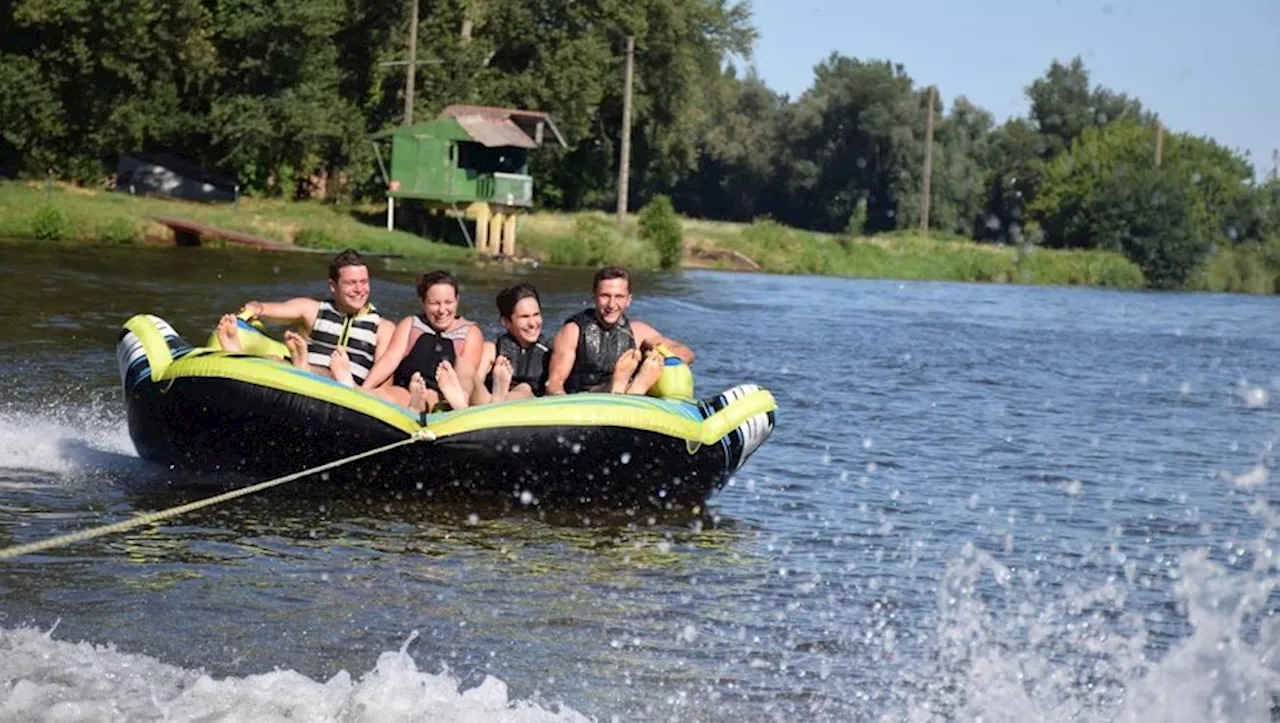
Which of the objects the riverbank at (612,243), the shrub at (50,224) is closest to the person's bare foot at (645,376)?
the riverbank at (612,243)

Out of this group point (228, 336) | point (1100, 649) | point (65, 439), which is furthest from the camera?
point (65, 439)

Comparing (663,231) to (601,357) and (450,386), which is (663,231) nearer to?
(601,357)

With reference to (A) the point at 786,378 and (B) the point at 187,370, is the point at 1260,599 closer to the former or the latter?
(B) the point at 187,370

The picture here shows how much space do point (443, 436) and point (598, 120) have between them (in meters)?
46.9

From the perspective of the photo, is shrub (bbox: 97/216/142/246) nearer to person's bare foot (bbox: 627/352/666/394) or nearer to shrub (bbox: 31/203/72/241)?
shrub (bbox: 31/203/72/241)

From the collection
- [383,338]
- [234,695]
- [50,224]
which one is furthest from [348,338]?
[50,224]

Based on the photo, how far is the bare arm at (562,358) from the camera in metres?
9.52

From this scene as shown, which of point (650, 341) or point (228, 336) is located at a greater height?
point (650, 341)

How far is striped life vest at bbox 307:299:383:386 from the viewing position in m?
9.54

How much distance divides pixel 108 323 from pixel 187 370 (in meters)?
10.8

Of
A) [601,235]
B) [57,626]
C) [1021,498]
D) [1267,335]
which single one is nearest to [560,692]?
[57,626]

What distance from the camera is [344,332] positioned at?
9570 mm

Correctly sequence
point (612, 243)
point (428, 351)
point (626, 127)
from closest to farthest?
point (428, 351) < point (612, 243) < point (626, 127)

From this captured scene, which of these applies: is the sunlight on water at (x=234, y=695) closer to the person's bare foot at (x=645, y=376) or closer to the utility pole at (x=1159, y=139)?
the person's bare foot at (x=645, y=376)
